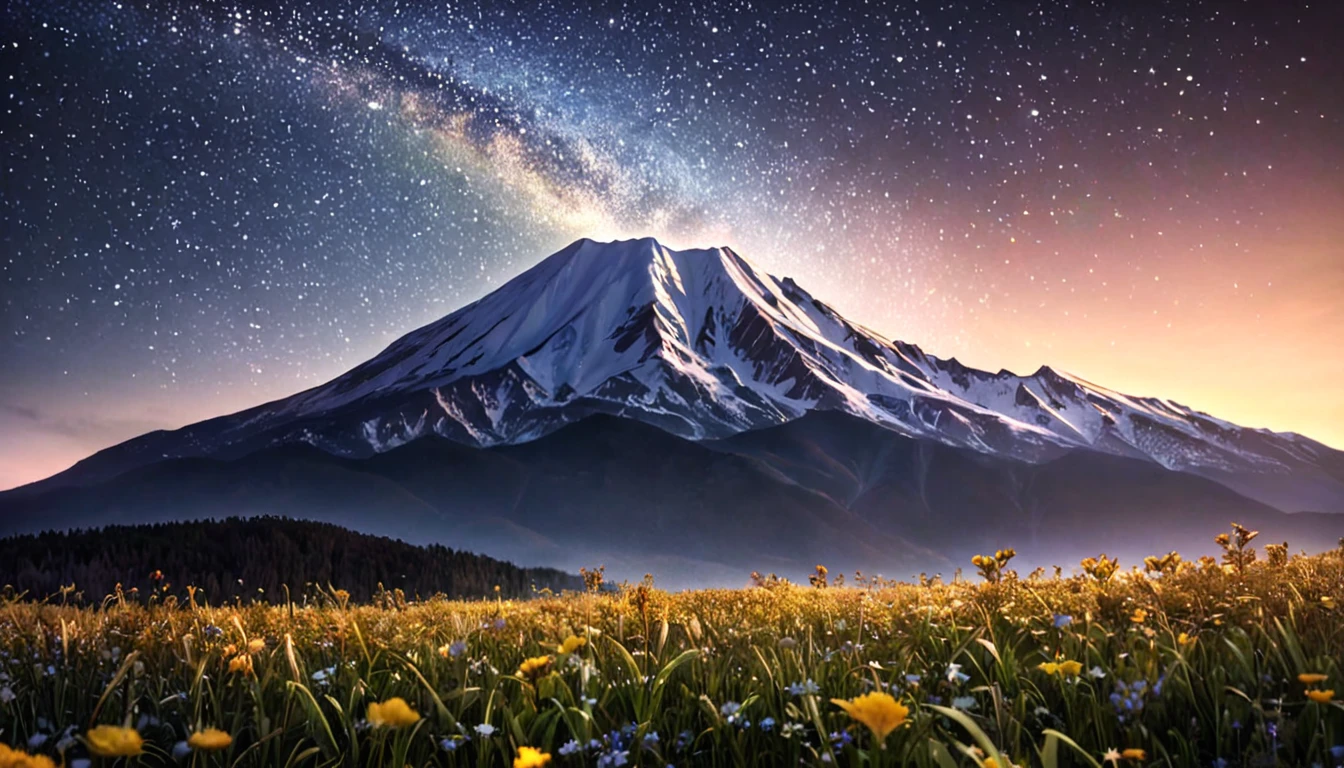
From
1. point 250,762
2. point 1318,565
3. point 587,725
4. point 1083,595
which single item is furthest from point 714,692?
point 1318,565

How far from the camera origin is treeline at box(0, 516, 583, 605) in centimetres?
2420

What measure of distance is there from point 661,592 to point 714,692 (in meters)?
3.70

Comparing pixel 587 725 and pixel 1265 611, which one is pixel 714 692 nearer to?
pixel 587 725

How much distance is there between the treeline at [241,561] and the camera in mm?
24203

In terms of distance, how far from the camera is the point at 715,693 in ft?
8.46

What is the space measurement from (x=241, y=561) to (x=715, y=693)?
1209 inches

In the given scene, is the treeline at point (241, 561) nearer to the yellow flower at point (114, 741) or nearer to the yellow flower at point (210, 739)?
the yellow flower at point (210, 739)

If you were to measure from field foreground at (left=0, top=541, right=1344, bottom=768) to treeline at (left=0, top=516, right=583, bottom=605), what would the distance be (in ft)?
Result: 66.3

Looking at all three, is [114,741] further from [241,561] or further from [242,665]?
[241,561]

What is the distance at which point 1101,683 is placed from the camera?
274cm

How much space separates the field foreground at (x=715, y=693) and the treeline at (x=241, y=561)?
20.2m

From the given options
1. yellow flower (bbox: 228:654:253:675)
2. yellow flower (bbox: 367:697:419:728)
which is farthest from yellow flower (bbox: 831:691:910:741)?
yellow flower (bbox: 228:654:253:675)

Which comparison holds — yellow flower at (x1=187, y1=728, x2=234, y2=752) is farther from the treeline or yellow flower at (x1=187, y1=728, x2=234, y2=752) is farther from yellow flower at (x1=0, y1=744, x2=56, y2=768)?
the treeline

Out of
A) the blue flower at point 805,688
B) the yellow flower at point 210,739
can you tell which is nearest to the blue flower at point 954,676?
the blue flower at point 805,688
